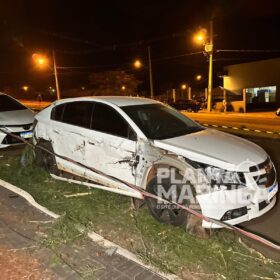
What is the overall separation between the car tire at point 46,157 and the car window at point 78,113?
2.23 ft

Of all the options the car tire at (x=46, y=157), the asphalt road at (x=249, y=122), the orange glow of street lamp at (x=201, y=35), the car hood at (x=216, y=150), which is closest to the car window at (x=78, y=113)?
the car tire at (x=46, y=157)

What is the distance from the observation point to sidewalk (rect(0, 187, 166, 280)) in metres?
3.42

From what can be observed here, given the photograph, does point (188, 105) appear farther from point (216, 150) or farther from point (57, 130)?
point (216, 150)

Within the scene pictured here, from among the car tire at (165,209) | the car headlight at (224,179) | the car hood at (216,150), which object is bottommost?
the car tire at (165,209)

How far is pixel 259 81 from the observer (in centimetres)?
3200

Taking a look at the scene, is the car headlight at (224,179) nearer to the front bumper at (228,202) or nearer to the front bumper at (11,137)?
the front bumper at (228,202)

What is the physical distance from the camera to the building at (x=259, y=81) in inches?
1166

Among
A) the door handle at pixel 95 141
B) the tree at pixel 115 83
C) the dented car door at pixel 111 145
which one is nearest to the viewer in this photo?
the dented car door at pixel 111 145

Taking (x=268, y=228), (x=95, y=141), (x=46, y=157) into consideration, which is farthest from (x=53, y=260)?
(x=46, y=157)

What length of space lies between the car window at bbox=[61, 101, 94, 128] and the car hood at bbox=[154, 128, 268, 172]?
155 cm

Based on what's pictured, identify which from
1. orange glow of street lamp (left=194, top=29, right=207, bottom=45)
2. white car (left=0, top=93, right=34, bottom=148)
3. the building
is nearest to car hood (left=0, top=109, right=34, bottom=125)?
white car (left=0, top=93, right=34, bottom=148)

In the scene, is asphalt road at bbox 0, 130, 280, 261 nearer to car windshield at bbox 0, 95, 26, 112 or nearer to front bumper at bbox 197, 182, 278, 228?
front bumper at bbox 197, 182, 278, 228

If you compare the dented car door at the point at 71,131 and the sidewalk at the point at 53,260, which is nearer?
the sidewalk at the point at 53,260

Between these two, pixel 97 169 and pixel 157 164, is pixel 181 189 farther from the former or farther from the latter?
pixel 97 169
